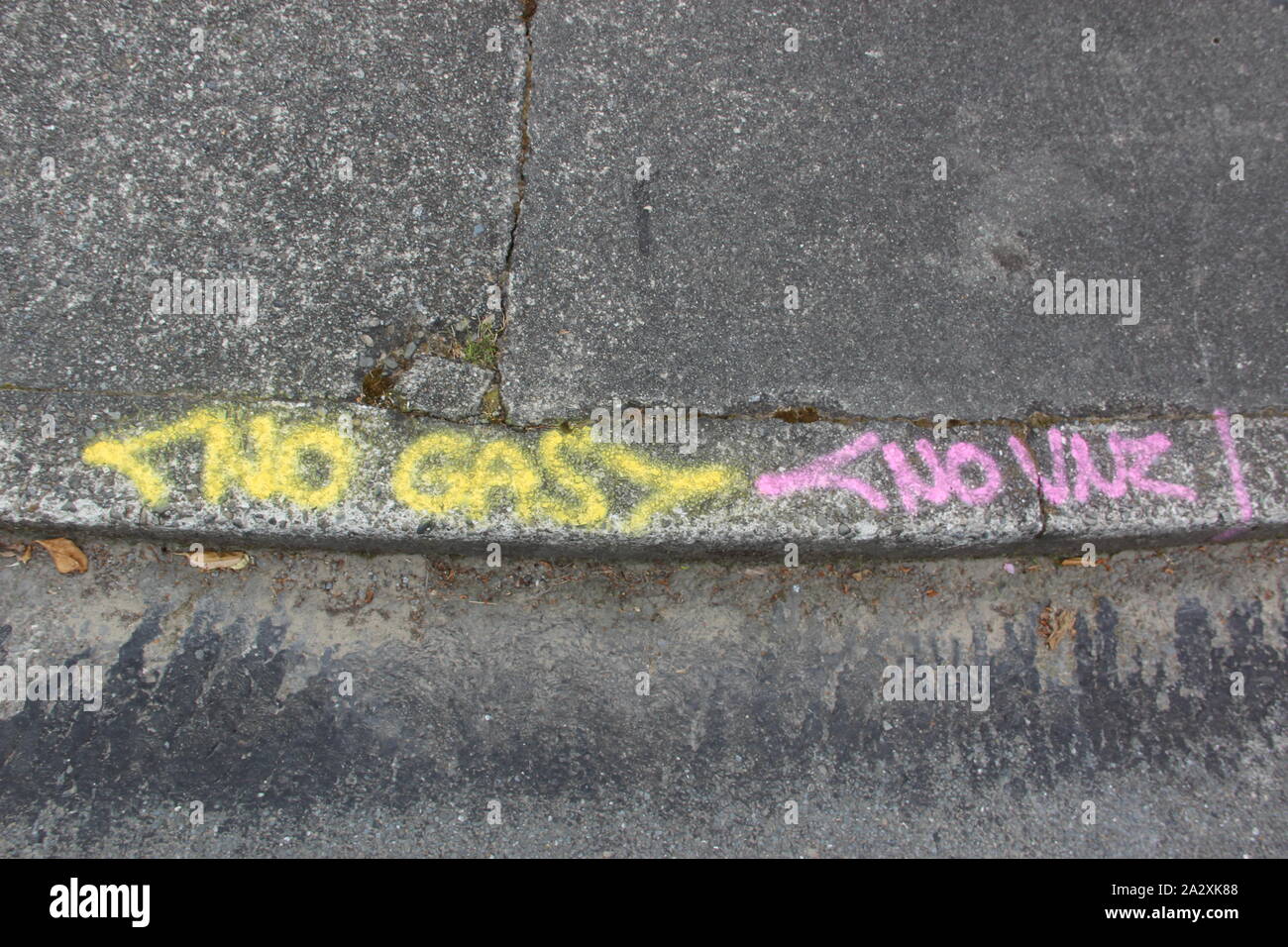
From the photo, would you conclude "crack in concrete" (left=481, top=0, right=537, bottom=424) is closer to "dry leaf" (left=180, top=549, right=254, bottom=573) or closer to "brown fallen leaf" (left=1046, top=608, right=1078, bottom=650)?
"dry leaf" (left=180, top=549, right=254, bottom=573)

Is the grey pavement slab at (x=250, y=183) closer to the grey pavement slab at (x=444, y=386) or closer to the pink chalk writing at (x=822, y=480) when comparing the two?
the grey pavement slab at (x=444, y=386)

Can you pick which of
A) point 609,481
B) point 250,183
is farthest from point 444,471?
point 250,183

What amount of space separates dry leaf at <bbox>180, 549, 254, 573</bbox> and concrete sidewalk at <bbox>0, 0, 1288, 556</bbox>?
0.09 metres

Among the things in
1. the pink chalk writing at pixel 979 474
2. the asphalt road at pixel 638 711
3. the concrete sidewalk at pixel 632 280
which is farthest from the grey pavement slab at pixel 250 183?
the pink chalk writing at pixel 979 474

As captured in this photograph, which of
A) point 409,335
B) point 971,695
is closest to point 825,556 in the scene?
point 971,695

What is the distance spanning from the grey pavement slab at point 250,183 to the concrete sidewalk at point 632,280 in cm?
1

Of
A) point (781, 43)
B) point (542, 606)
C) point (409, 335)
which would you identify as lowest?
point (542, 606)

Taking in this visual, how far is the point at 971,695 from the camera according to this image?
2406 millimetres

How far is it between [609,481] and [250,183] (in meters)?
1.51

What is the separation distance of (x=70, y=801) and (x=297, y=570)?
866mm

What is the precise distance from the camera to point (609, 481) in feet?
7.33

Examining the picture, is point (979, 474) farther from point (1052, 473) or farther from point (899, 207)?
point (899, 207)

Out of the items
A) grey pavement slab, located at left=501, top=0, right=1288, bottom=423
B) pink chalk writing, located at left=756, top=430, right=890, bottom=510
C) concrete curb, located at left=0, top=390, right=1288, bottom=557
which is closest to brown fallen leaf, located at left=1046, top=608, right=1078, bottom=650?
concrete curb, located at left=0, top=390, right=1288, bottom=557

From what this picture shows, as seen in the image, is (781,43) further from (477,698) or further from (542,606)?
(477,698)
